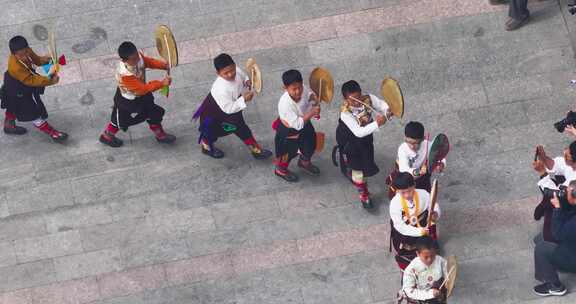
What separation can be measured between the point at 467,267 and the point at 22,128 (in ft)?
16.0

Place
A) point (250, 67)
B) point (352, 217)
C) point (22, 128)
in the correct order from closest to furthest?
1. point (250, 67)
2. point (352, 217)
3. point (22, 128)

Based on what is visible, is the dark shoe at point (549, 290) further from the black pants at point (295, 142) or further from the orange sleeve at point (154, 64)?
the orange sleeve at point (154, 64)

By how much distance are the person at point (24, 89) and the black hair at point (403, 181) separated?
3596 millimetres

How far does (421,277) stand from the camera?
866 cm

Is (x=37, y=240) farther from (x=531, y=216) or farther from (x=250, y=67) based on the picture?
(x=531, y=216)

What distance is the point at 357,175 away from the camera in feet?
32.0

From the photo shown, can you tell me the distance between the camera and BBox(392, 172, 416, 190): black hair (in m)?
8.65

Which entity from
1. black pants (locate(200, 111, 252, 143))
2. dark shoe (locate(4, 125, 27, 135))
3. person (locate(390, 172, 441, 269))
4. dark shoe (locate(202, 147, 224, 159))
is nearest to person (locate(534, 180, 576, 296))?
person (locate(390, 172, 441, 269))

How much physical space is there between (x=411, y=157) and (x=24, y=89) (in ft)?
13.0

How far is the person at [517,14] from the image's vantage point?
11078 millimetres

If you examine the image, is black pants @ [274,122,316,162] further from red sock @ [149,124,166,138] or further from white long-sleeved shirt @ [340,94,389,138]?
red sock @ [149,124,166,138]

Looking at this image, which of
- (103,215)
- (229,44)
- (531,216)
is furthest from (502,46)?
(103,215)

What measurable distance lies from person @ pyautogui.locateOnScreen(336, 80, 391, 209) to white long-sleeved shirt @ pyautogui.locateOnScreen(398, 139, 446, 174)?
1.05 ft

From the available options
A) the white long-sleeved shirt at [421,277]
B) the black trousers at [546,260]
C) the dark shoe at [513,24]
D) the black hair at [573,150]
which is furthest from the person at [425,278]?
the dark shoe at [513,24]
